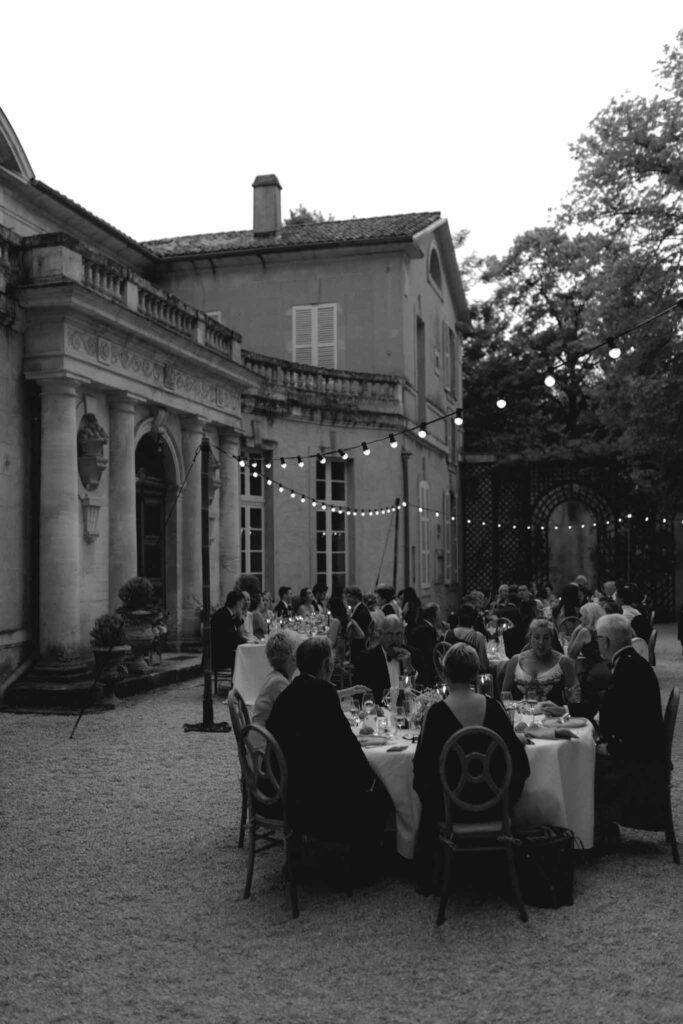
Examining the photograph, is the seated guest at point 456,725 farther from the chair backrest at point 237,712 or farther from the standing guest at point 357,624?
the standing guest at point 357,624

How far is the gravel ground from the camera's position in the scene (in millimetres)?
4145

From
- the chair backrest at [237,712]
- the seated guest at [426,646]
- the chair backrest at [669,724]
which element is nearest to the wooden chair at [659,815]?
the chair backrest at [669,724]

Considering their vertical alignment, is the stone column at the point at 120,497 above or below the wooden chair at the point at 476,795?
above

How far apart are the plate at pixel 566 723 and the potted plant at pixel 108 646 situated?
715 centimetres

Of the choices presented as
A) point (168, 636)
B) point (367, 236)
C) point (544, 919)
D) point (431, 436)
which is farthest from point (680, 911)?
point (431, 436)

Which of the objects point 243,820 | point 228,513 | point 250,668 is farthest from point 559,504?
point 243,820

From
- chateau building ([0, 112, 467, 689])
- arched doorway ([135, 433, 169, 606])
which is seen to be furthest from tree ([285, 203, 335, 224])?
arched doorway ([135, 433, 169, 606])

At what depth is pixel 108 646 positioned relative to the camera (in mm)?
12398

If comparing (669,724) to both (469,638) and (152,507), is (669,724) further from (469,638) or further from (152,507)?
(152,507)

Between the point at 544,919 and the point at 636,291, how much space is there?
669 inches

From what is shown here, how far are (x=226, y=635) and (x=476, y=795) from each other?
8338 mm

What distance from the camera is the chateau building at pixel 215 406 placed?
1244 centimetres

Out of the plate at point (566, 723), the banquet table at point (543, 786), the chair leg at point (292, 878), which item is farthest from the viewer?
the plate at point (566, 723)

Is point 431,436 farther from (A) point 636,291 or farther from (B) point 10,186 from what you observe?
(B) point 10,186
